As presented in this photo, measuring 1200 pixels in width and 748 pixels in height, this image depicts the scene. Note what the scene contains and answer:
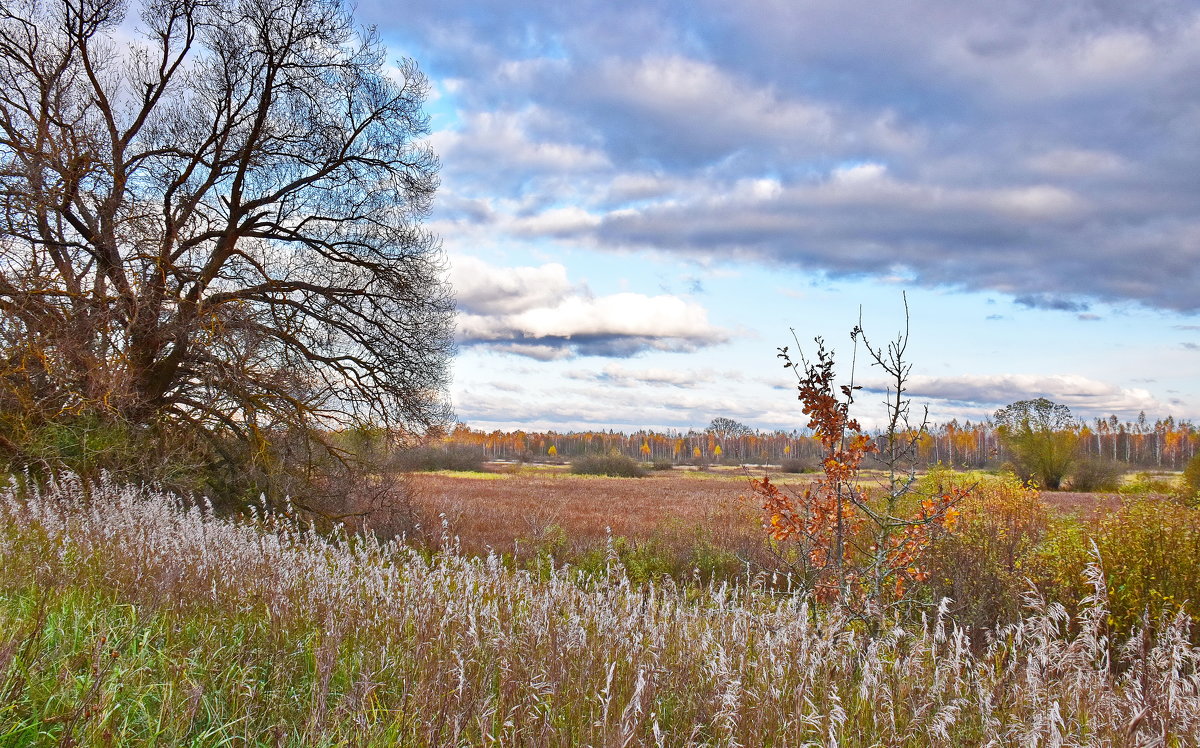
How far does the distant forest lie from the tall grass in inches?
3377

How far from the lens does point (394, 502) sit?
15461 mm

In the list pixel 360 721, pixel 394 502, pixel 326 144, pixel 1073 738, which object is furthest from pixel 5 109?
pixel 1073 738

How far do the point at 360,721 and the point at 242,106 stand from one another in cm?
1618

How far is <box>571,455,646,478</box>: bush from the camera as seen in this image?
60.5 metres

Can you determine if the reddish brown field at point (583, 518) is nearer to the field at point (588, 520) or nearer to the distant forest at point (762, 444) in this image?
the field at point (588, 520)

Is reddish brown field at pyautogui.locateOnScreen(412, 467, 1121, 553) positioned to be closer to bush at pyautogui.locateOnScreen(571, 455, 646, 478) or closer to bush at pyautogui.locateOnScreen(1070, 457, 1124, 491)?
bush at pyautogui.locateOnScreen(571, 455, 646, 478)

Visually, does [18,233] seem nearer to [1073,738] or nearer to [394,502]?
[394,502]

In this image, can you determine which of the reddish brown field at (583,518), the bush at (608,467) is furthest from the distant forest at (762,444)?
the reddish brown field at (583,518)

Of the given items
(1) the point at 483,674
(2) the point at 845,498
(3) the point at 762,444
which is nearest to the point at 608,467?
(2) the point at 845,498

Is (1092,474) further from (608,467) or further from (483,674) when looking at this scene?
(483,674)

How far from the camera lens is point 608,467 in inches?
2404

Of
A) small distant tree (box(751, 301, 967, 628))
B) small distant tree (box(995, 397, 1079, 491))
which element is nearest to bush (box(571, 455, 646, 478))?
small distant tree (box(995, 397, 1079, 491))

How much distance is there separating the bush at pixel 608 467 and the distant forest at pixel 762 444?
1214 inches

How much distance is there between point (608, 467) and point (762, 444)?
12442 cm
